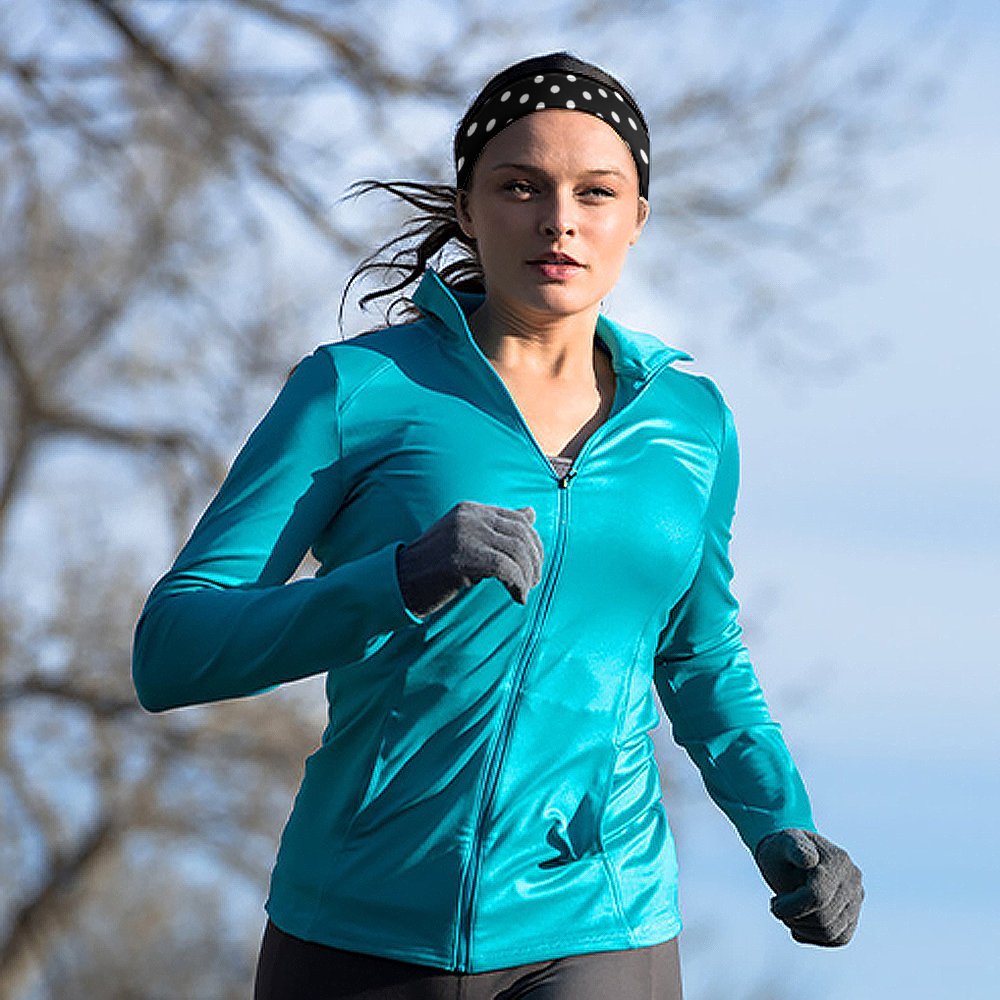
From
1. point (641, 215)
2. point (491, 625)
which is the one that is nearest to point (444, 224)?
point (641, 215)

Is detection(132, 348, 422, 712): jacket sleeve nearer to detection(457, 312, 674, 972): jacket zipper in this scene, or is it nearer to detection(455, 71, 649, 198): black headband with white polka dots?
detection(457, 312, 674, 972): jacket zipper

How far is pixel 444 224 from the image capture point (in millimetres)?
2906

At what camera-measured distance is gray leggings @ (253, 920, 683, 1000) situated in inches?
91.0

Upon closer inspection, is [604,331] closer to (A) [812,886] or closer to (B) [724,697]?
(B) [724,697]

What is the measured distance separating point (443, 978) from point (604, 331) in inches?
35.3

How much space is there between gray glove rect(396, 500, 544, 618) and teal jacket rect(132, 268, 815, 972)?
9cm

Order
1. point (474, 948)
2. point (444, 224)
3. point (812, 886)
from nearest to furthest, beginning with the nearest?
point (474, 948) < point (812, 886) < point (444, 224)

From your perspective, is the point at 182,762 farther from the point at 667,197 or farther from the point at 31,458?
the point at 667,197

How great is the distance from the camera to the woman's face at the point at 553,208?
8.27ft

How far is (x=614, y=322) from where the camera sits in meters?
2.69

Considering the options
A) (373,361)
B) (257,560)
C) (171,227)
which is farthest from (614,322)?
(171,227)

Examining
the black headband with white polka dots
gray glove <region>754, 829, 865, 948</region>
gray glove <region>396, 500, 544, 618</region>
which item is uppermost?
the black headband with white polka dots

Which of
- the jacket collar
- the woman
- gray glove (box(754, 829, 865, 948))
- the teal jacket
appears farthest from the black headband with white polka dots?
gray glove (box(754, 829, 865, 948))

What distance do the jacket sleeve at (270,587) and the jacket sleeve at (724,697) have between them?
514mm
